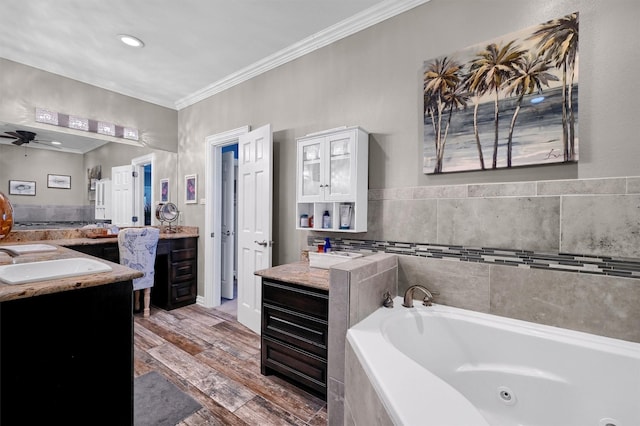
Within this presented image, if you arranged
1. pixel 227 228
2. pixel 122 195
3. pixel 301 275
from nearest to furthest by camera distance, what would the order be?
pixel 301 275
pixel 122 195
pixel 227 228

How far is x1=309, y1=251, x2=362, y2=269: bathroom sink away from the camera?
2.16 metres

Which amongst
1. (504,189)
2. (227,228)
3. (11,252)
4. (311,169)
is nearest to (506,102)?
(504,189)

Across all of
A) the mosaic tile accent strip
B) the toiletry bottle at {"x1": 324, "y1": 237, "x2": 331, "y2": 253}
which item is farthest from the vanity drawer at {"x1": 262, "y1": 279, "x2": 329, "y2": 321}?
the mosaic tile accent strip

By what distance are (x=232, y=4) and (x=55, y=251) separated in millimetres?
2244

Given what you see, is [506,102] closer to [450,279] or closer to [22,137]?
[450,279]

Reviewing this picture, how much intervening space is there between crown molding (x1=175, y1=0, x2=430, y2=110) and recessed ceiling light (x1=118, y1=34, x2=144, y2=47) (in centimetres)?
91

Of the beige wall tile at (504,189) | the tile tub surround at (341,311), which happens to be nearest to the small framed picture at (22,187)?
the tile tub surround at (341,311)

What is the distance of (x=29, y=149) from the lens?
109 inches

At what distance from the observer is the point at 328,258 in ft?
7.22

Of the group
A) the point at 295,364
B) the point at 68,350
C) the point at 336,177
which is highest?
the point at 336,177

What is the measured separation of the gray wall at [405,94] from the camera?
1.45 meters

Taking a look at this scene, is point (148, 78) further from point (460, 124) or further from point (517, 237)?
point (517, 237)

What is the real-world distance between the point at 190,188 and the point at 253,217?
1.49 metres

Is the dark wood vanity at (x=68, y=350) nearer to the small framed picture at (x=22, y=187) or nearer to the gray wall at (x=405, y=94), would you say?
the gray wall at (x=405, y=94)
